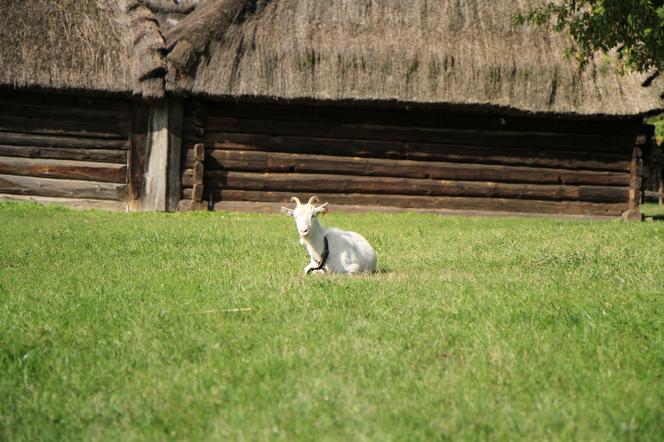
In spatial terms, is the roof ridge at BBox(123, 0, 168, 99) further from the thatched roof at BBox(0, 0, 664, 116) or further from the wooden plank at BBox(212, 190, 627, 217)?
the wooden plank at BBox(212, 190, 627, 217)

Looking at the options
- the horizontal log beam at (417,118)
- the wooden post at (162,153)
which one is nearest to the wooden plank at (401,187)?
the wooden post at (162,153)

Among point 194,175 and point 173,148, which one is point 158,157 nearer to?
point 173,148

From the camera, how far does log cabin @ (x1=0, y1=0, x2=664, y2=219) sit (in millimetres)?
15562

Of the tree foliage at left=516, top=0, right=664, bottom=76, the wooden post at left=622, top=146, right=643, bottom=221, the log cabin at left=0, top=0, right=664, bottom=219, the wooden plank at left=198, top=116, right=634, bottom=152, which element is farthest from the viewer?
the wooden post at left=622, top=146, right=643, bottom=221

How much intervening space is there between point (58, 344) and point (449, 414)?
2653mm

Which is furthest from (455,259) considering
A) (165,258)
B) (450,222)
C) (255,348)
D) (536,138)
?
(536,138)

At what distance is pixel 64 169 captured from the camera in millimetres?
15977

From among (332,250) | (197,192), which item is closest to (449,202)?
(197,192)

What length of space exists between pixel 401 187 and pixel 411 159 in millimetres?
643

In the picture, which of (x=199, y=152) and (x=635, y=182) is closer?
(x=199, y=152)

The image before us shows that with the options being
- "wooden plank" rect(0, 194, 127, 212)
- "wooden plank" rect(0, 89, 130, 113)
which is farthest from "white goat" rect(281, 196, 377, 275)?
"wooden plank" rect(0, 89, 130, 113)

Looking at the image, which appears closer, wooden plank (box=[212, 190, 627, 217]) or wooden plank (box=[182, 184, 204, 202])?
wooden plank (box=[182, 184, 204, 202])

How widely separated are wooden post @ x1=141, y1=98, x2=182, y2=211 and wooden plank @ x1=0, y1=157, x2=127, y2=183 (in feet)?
2.04

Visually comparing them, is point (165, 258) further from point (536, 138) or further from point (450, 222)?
point (536, 138)
